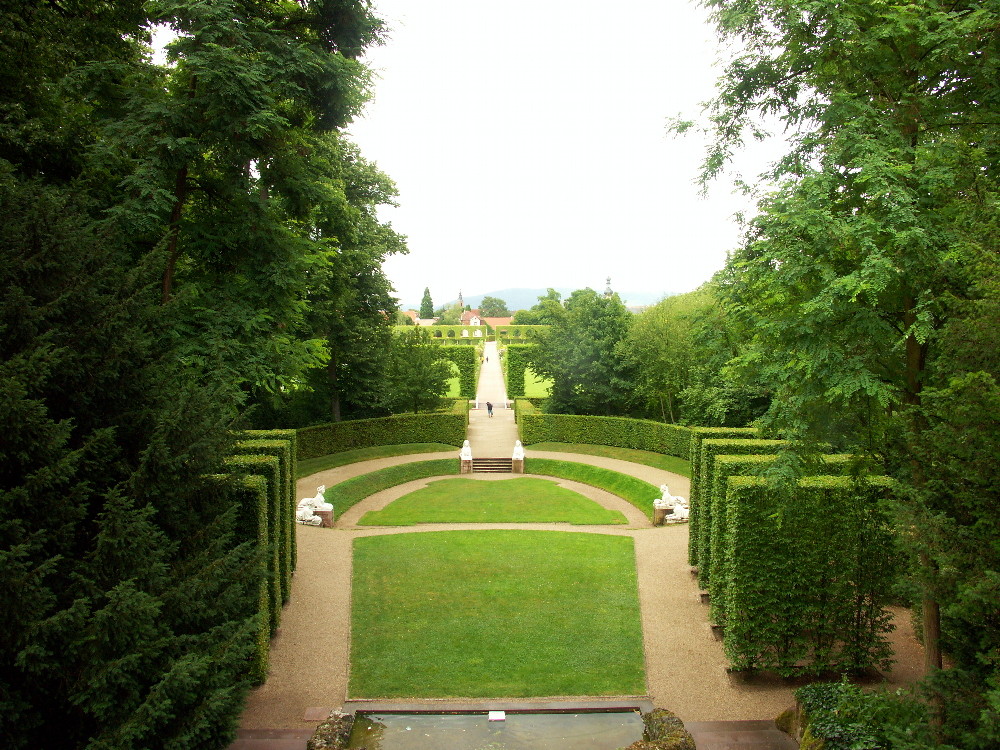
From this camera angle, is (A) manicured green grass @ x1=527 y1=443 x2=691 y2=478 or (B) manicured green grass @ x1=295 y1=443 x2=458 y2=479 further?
(A) manicured green grass @ x1=527 y1=443 x2=691 y2=478

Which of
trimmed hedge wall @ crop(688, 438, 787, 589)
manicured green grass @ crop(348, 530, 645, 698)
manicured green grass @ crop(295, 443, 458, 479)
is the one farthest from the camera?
manicured green grass @ crop(295, 443, 458, 479)

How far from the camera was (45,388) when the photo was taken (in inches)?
249

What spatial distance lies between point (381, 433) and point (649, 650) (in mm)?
22787

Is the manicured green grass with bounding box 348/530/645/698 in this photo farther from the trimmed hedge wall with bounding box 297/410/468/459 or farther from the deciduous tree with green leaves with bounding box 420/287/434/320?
the deciduous tree with green leaves with bounding box 420/287/434/320

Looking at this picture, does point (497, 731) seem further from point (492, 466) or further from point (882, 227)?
point (492, 466)

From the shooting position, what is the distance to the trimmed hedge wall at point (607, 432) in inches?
1200

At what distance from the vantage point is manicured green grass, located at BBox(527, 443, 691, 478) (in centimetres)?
2916

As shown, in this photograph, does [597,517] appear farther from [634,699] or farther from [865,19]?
[865,19]

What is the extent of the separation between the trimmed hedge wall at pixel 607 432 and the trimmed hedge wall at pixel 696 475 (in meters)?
11.9

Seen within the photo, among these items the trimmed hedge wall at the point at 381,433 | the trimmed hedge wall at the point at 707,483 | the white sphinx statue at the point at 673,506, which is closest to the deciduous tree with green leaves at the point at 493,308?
the trimmed hedge wall at the point at 381,433

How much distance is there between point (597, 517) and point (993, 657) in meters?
17.7

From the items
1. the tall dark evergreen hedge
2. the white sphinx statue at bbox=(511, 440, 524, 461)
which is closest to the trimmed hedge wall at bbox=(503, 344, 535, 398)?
the white sphinx statue at bbox=(511, 440, 524, 461)

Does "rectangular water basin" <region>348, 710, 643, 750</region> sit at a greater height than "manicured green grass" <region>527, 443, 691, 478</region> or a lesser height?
lesser

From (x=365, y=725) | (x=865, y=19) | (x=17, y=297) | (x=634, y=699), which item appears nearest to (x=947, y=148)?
(x=865, y=19)
